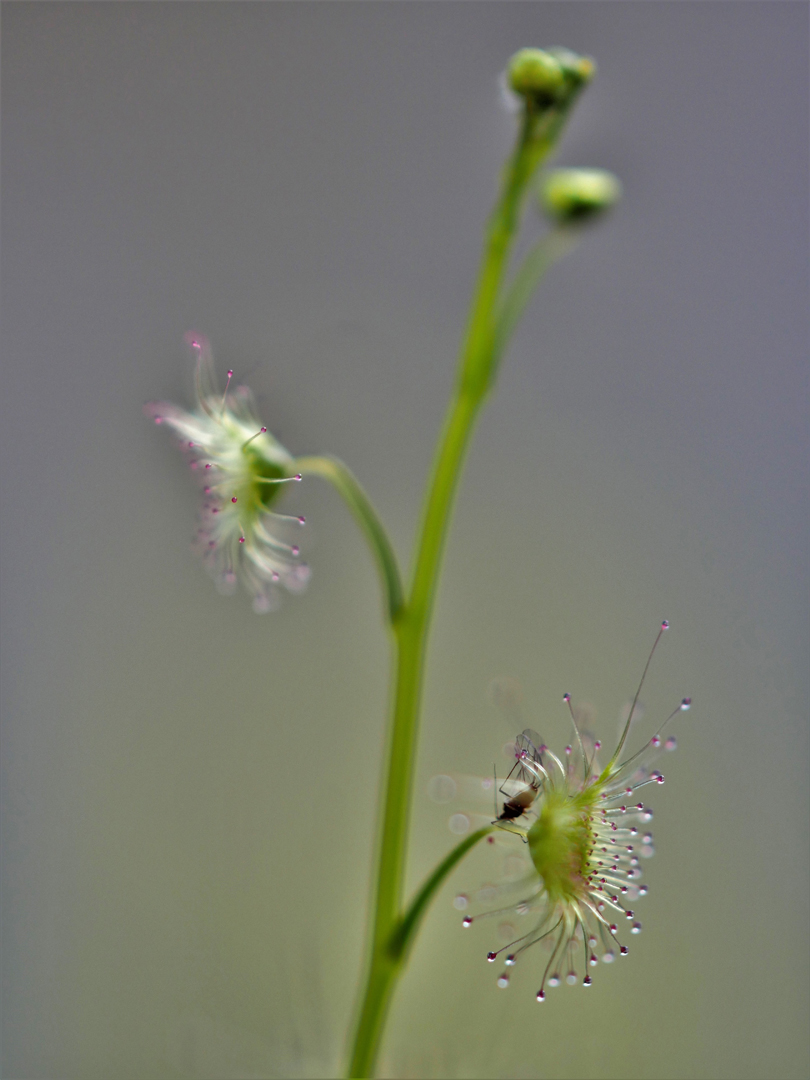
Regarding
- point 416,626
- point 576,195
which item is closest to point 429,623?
point 416,626

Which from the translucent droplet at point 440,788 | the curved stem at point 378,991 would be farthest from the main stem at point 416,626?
the translucent droplet at point 440,788

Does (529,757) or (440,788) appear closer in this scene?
(529,757)

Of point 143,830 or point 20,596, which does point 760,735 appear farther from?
point 20,596

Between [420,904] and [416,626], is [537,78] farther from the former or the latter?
[420,904]

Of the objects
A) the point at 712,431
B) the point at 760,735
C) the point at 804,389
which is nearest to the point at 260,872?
the point at 760,735

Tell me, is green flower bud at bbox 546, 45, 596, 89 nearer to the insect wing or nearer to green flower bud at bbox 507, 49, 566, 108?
green flower bud at bbox 507, 49, 566, 108

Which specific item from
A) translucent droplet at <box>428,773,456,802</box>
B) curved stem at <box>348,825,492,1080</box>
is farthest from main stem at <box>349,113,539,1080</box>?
translucent droplet at <box>428,773,456,802</box>
